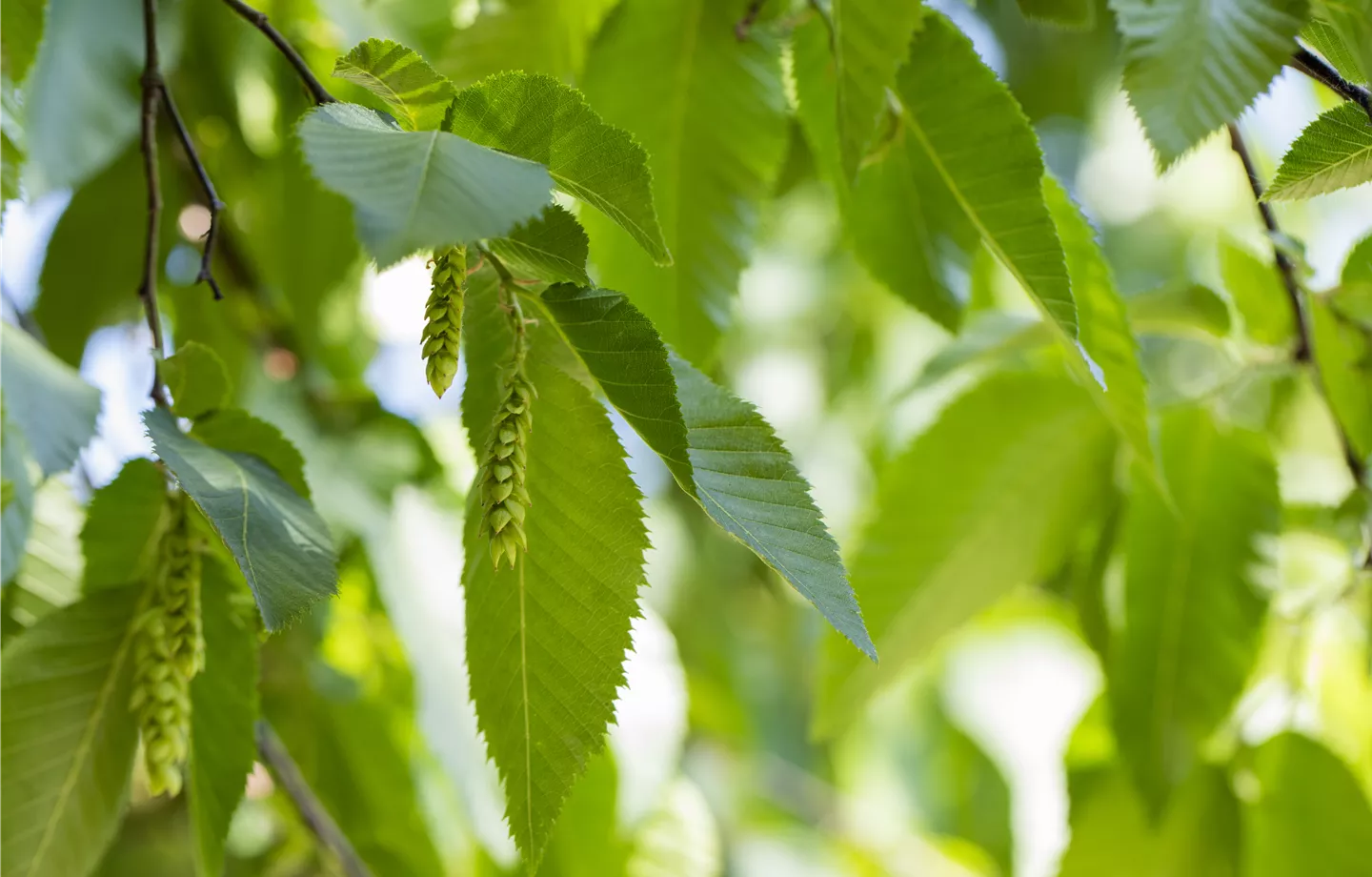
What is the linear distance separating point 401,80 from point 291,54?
7cm

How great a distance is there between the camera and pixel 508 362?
15.2 inches

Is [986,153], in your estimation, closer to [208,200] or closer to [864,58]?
[864,58]

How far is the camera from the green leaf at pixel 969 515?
2.29ft

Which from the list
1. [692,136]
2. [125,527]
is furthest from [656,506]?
[125,527]

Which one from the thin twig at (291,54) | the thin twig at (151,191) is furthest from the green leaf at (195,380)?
the thin twig at (291,54)

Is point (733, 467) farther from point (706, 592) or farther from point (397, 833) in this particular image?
point (706, 592)

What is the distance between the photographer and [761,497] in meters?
0.35

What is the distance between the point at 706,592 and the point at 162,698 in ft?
4.10

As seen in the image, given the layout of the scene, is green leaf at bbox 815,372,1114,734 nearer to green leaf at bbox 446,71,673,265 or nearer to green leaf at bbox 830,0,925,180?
green leaf at bbox 830,0,925,180

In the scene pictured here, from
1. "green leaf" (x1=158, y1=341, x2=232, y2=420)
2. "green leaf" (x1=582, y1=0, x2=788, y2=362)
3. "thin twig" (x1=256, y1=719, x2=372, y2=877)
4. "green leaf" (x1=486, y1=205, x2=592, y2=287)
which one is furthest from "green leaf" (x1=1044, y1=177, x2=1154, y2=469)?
"thin twig" (x1=256, y1=719, x2=372, y2=877)

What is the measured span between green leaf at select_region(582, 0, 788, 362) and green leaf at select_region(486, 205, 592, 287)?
0.73ft

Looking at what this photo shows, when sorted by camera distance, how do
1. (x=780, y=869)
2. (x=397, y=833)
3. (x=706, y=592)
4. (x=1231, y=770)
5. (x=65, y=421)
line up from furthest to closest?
(x=706, y=592) < (x=780, y=869) < (x=397, y=833) < (x=1231, y=770) < (x=65, y=421)

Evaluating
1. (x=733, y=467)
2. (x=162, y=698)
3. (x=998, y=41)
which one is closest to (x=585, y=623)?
(x=733, y=467)

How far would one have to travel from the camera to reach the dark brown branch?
491 millimetres
